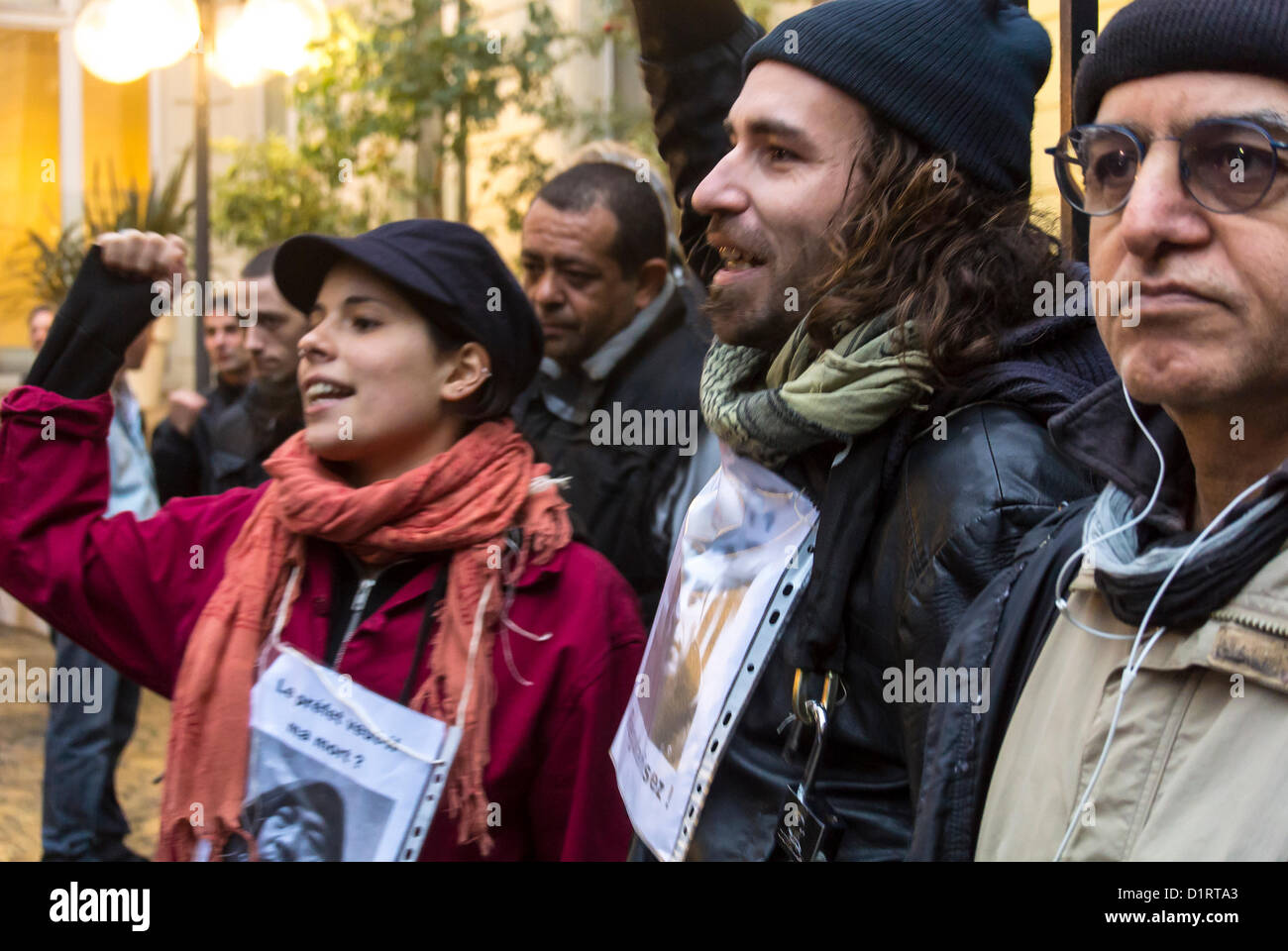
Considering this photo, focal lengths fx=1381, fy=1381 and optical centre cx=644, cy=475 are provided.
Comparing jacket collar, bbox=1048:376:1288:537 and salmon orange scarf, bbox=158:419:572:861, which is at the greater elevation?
jacket collar, bbox=1048:376:1288:537

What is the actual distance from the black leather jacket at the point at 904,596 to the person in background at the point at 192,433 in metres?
3.75

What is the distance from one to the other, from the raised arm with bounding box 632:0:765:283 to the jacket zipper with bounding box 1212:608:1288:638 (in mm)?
1801

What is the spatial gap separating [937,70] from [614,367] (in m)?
1.87

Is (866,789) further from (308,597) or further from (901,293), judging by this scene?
(308,597)

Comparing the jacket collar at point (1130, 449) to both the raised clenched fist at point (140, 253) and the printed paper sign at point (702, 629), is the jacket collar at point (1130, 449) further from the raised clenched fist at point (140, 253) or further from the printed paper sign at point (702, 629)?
the raised clenched fist at point (140, 253)

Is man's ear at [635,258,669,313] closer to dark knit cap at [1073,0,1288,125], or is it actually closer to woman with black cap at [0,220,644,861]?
woman with black cap at [0,220,644,861]

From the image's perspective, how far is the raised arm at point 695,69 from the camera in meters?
2.97

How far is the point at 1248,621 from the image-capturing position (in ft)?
4.11

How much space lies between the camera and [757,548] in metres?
2.07

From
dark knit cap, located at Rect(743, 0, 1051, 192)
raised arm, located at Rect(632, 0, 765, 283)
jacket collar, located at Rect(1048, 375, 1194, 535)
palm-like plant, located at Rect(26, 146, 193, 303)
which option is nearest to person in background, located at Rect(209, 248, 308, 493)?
raised arm, located at Rect(632, 0, 765, 283)

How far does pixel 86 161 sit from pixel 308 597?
1236 cm

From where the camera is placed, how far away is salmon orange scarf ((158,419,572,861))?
2.42 metres

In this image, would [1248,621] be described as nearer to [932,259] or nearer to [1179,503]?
[1179,503]
